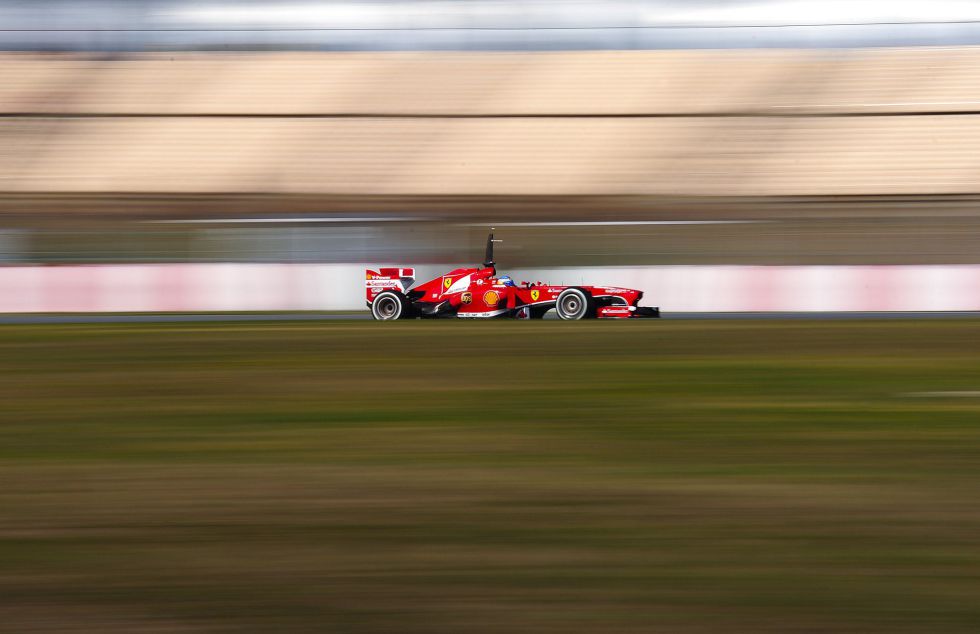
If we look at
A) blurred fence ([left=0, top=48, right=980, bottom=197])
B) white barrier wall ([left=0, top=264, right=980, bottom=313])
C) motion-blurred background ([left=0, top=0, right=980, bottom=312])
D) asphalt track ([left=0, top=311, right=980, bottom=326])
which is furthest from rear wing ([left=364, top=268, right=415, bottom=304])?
blurred fence ([left=0, top=48, right=980, bottom=197])

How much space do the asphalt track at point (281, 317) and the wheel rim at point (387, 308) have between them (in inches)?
26.4

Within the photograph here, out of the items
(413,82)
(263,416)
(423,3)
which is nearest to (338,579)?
(263,416)

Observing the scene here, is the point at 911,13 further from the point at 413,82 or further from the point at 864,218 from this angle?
the point at 413,82

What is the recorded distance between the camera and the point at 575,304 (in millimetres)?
16609

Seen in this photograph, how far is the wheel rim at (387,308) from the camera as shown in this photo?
17516 millimetres

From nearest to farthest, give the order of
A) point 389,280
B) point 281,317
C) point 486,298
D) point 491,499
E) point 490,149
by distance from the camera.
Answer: point 491,499 < point 486,298 < point 389,280 < point 281,317 < point 490,149

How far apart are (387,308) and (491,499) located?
501 inches

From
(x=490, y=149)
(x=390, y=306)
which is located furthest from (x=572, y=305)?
(x=490, y=149)

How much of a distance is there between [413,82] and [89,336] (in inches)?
741

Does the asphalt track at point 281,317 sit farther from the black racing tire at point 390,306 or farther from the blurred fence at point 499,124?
the blurred fence at point 499,124

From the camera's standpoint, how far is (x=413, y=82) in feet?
102

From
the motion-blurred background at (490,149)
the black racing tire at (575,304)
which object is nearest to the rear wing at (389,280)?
the motion-blurred background at (490,149)

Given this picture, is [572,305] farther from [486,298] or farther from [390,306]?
[390,306]

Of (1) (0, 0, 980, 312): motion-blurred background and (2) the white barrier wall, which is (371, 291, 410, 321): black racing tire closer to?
(2) the white barrier wall
